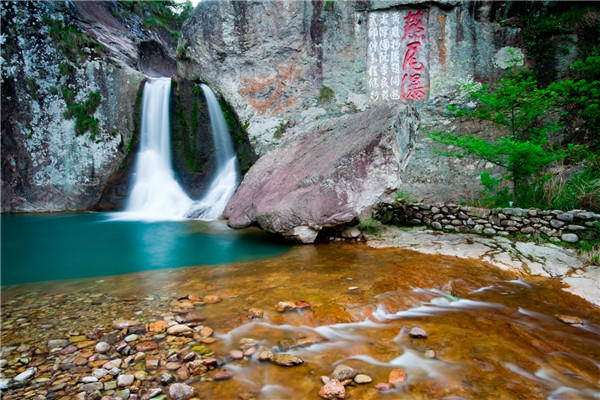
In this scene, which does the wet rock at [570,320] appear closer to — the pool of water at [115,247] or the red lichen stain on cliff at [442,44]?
the pool of water at [115,247]

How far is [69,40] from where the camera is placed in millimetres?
11141

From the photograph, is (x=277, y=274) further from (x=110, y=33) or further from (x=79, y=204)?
(x=110, y=33)

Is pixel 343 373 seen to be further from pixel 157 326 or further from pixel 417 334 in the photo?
pixel 157 326

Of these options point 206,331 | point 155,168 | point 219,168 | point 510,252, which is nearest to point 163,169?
point 155,168

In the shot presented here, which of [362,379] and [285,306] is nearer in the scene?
[362,379]

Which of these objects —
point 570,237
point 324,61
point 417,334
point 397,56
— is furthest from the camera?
point 324,61

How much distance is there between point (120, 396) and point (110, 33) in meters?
16.2

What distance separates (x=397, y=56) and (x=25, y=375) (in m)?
10.8

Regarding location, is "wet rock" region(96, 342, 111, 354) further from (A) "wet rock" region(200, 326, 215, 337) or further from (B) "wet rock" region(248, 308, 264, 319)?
(B) "wet rock" region(248, 308, 264, 319)

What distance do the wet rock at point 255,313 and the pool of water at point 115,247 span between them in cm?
192

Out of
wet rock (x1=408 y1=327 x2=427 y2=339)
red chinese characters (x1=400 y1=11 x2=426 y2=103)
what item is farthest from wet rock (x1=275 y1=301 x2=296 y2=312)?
red chinese characters (x1=400 y1=11 x2=426 y2=103)

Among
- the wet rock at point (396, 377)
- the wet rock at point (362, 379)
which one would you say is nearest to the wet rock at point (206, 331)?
the wet rock at point (362, 379)

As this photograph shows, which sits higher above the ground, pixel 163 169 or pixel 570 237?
pixel 163 169

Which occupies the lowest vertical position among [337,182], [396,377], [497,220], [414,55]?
[396,377]
